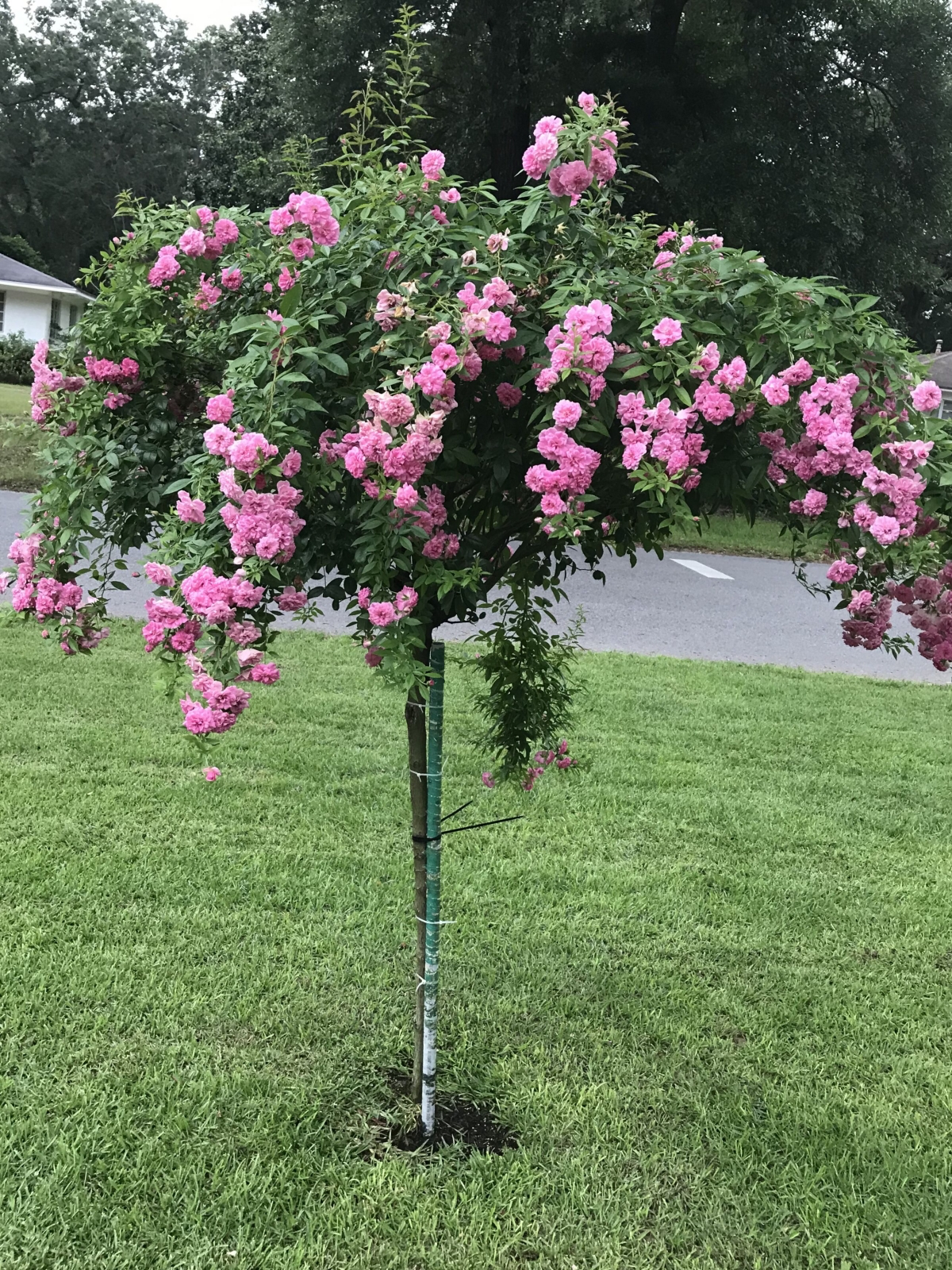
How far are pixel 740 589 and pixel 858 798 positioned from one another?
5.25m

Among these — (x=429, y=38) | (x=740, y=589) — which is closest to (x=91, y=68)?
(x=429, y=38)

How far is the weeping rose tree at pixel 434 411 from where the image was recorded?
1713 mm

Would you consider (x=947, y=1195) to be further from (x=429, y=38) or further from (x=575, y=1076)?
(x=429, y=38)

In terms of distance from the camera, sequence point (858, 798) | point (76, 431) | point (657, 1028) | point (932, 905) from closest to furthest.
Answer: point (76, 431), point (657, 1028), point (932, 905), point (858, 798)

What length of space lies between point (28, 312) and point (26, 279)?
1.05 metres

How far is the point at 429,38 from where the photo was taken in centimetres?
1326

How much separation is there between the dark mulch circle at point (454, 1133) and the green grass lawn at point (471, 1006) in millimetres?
33

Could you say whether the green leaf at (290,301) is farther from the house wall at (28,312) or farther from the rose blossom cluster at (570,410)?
the house wall at (28,312)

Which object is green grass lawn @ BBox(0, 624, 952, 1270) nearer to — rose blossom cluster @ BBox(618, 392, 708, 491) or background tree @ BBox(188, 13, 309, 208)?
rose blossom cluster @ BBox(618, 392, 708, 491)

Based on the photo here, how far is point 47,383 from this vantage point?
2.17 metres

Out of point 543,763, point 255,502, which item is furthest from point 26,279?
point 255,502

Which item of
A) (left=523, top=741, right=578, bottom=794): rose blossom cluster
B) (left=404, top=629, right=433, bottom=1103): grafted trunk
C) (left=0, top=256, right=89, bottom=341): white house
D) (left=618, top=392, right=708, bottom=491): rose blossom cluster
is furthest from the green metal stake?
(left=0, top=256, right=89, bottom=341): white house

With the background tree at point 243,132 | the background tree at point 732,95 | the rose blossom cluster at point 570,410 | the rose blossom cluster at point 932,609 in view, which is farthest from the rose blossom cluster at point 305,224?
the background tree at point 243,132

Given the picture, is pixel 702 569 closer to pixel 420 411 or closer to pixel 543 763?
pixel 543 763
